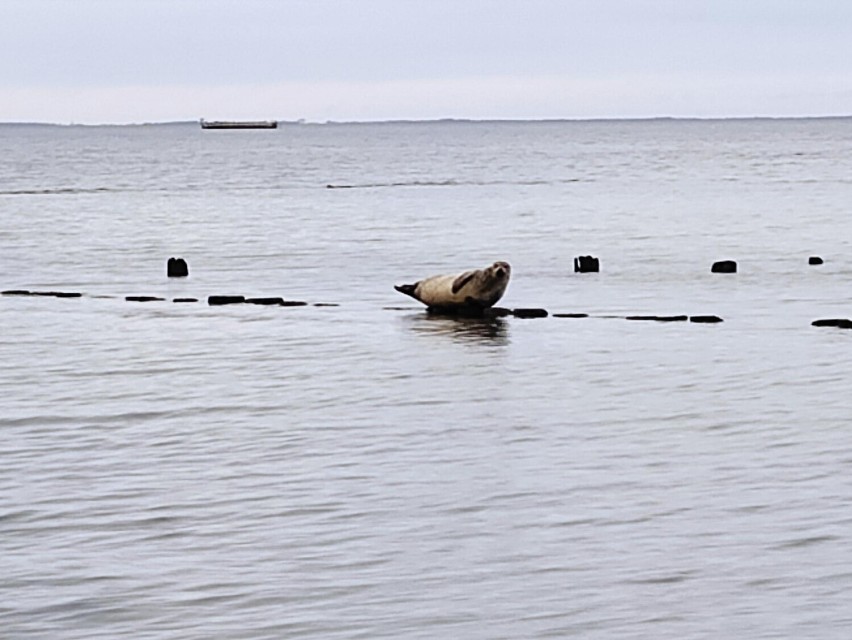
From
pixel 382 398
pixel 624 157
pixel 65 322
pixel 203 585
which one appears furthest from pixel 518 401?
pixel 624 157

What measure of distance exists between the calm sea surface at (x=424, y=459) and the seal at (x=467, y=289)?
0.46 meters

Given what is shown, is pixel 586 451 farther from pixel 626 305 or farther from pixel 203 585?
pixel 626 305

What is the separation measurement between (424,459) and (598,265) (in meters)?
24.6

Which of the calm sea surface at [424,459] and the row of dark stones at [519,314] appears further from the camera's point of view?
the row of dark stones at [519,314]

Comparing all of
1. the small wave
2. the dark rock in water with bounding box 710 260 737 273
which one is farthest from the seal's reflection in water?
the small wave

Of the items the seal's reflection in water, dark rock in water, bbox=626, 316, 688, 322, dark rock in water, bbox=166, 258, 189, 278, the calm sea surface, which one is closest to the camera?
the calm sea surface

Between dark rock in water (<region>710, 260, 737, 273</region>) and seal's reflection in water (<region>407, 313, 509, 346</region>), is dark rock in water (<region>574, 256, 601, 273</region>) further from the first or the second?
seal's reflection in water (<region>407, 313, 509, 346</region>)

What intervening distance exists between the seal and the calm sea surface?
18.2 inches

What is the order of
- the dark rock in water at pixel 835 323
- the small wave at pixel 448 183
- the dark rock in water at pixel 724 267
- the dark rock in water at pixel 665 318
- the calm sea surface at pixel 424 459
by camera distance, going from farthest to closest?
the small wave at pixel 448 183 → the dark rock in water at pixel 724 267 → the dark rock in water at pixel 665 318 → the dark rock in water at pixel 835 323 → the calm sea surface at pixel 424 459

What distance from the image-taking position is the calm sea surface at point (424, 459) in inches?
441

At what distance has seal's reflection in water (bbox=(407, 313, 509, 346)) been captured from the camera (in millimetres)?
25531

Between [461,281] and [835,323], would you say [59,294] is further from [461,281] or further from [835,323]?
[835,323]

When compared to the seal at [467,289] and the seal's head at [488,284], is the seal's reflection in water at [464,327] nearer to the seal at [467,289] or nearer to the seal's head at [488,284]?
the seal at [467,289]

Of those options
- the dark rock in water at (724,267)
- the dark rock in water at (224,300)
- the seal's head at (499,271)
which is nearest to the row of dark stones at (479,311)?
→ the dark rock in water at (224,300)
